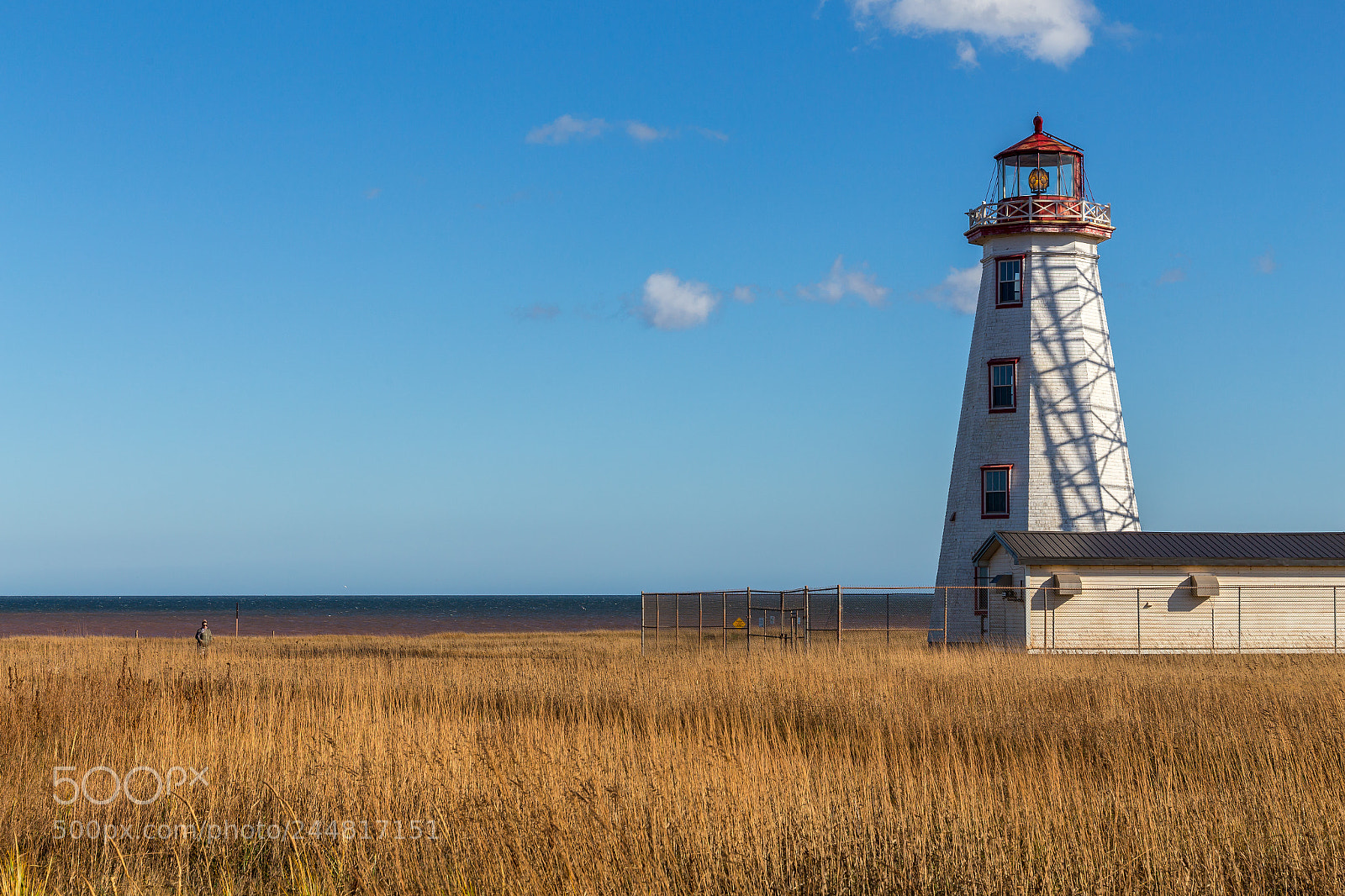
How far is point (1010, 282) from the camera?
3412 centimetres

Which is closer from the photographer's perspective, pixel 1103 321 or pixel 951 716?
pixel 951 716

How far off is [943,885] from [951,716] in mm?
7669

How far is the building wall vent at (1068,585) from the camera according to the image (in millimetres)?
29641

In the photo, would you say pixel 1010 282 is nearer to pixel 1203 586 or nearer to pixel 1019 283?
pixel 1019 283

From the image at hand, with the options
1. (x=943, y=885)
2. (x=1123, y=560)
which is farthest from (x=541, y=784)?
(x=1123, y=560)

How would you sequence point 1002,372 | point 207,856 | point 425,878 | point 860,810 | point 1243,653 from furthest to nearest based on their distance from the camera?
point 1002,372 < point 1243,653 < point 860,810 < point 207,856 < point 425,878

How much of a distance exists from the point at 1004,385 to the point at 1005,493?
10.2 feet

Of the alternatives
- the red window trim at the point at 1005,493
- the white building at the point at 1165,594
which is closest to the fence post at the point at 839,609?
the white building at the point at 1165,594

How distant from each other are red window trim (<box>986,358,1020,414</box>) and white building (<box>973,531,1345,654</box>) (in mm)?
4010

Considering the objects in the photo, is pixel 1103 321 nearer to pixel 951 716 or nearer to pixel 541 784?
pixel 951 716

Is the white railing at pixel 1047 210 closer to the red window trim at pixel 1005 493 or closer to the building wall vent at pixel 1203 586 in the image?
the red window trim at pixel 1005 493

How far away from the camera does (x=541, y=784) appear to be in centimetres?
906

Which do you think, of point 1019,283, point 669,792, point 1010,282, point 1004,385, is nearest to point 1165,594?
point 1004,385

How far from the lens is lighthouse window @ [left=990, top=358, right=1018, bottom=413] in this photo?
33.5m
